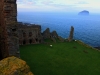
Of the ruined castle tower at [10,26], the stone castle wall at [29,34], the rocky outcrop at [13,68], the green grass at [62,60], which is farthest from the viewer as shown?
the stone castle wall at [29,34]

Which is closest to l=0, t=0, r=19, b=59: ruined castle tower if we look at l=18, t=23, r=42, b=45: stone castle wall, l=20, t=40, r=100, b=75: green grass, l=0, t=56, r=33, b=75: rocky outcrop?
l=0, t=56, r=33, b=75: rocky outcrop

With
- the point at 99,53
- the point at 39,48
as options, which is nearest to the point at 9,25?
the point at 39,48

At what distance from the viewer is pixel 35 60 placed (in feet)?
119

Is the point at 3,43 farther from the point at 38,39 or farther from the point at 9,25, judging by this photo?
the point at 38,39

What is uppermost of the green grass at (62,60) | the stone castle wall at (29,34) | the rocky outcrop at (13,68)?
the rocky outcrop at (13,68)

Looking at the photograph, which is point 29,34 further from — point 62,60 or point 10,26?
point 10,26

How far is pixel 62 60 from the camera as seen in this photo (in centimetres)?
3775

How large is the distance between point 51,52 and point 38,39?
11.5 meters

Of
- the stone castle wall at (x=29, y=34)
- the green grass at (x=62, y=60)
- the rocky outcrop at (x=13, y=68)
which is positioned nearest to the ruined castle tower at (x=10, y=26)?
the rocky outcrop at (x=13, y=68)

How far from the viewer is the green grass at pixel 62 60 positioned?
103 feet

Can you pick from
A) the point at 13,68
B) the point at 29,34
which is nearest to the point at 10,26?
the point at 13,68

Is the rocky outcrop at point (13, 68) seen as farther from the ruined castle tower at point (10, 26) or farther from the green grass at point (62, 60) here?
the green grass at point (62, 60)

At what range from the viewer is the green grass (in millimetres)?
31456

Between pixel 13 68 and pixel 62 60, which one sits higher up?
pixel 13 68
